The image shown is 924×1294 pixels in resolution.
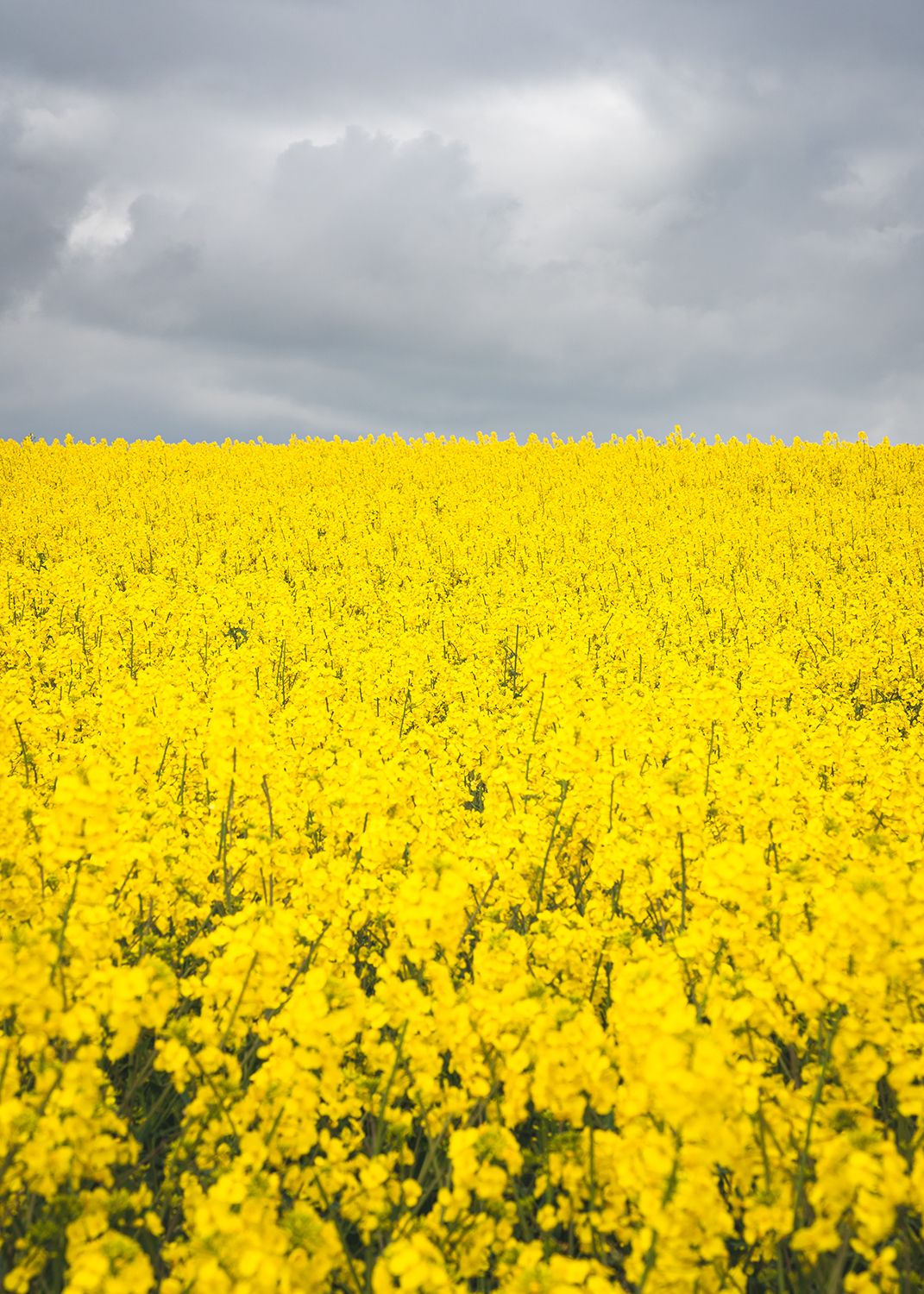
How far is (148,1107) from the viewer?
132 inches

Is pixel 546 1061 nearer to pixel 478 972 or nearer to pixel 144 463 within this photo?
pixel 478 972

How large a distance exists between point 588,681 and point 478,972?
3530 mm

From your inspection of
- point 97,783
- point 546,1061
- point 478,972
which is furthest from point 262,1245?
point 97,783

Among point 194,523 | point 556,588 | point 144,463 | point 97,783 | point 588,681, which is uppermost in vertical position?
point 144,463

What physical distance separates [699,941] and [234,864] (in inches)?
93.7

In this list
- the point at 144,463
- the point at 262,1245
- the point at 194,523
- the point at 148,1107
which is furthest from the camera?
the point at 144,463

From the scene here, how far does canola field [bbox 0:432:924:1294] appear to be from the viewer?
2000mm

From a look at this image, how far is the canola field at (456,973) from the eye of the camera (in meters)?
2.00

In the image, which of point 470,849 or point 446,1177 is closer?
point 446,1177

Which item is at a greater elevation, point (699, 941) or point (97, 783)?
point (97, 783)

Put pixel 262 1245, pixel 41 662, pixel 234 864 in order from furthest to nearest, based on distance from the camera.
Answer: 1. pixel 41 662
2. pixel 234 864
3. pixel 262 1245

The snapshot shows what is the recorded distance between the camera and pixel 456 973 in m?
3.30

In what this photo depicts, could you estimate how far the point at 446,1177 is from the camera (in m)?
2.58

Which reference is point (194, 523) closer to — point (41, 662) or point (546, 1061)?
point (41, 662)
